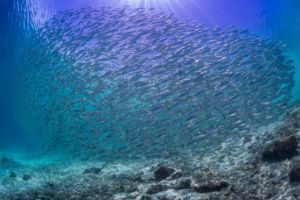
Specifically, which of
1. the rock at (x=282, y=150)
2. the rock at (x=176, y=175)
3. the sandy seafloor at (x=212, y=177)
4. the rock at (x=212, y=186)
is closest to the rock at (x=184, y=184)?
the sandy seafloor at (x=212, y=177)

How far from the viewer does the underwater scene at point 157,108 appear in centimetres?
1088

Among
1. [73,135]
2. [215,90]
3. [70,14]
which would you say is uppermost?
[70,14]

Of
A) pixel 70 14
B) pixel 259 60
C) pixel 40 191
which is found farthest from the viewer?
pixel 70 14

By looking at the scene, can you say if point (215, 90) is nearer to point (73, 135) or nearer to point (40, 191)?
point (40, 191)

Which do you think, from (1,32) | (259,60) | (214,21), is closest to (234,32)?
(259,60)

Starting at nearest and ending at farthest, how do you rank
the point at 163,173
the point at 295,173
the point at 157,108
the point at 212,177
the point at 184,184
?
the point at 295,173, the point at 212,177, the point at 184,184, the point at 163,173, the point at 157,108

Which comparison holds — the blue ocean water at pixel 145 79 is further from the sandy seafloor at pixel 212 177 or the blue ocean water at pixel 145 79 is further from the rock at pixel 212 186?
the rock at pixel 212 186

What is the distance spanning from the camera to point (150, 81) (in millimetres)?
19844

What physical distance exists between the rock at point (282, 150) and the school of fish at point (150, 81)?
17.8 feet

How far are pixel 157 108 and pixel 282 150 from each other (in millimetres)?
8054

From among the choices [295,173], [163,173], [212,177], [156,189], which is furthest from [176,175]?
[295,173]

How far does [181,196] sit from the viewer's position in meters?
9.84

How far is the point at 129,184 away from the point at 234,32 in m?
12.4

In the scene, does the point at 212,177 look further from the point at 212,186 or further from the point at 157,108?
the point at 157,108
